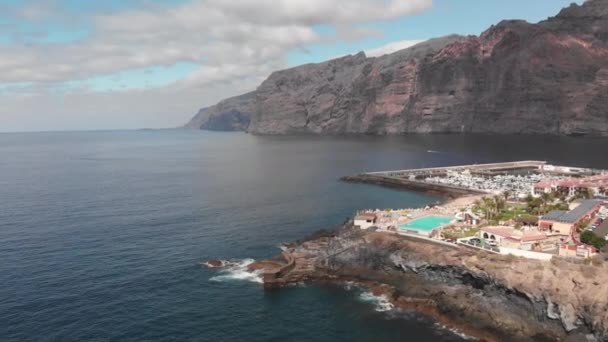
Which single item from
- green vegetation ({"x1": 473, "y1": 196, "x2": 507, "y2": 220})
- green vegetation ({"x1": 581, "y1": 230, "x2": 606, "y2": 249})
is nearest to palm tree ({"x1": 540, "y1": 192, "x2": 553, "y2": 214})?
green vegetation ({"x1": 473, "y1": 196, "x2": 507, "y2": 220})

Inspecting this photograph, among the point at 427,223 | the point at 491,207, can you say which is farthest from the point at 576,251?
the point at 491,207

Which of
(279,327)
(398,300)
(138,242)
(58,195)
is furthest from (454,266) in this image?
(58,195)

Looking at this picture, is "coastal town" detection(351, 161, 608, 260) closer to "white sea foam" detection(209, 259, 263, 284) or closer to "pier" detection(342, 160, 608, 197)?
"pier" detection(342, 160, 608, 197)

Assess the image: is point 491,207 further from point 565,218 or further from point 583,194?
point 583,194

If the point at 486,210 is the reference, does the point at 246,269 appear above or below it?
below

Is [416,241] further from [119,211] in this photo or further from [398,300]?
[119,211]

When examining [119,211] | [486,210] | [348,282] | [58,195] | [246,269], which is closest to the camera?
[348,282]

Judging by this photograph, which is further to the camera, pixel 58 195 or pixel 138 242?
pixel 58 195
